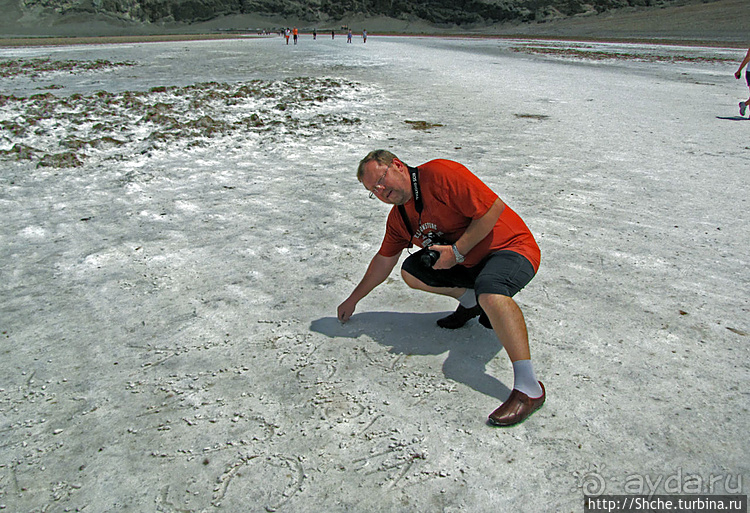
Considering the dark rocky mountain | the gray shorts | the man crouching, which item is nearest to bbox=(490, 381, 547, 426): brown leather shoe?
the man crouching

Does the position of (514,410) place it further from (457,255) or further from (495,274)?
(457,255)

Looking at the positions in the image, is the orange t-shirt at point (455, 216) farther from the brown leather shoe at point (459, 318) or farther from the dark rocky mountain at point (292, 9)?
the dark rocky mountain at point (292, 9)

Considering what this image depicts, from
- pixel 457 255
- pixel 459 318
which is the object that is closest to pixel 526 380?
pixel 457 255

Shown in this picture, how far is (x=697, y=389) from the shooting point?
2.53m

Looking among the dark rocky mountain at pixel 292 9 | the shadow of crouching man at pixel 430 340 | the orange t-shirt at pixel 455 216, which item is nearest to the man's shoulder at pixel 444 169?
the orange t-shirt at pixel 455 216

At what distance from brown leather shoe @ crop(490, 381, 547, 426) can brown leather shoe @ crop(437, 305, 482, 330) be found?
2.43 ft

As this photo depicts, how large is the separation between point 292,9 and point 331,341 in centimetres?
13179

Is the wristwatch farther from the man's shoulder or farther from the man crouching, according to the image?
the man's shoulder

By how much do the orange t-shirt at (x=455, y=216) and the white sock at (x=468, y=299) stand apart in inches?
11.8

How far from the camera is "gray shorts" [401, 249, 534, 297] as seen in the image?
2.45 m

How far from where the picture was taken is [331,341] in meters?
3.01

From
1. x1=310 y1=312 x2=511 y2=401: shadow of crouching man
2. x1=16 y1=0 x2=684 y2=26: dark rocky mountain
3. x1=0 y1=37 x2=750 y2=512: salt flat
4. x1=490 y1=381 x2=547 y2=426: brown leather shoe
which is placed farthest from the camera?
x1=16 y1=0 x2=684 y2=26: dark rocky mountain

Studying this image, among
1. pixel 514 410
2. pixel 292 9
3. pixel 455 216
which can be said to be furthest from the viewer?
pixel 292 9

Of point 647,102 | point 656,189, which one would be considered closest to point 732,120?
point 647,102
